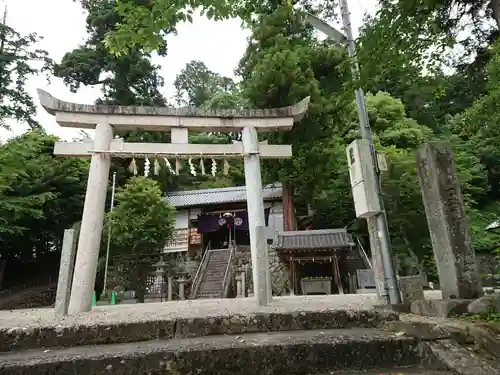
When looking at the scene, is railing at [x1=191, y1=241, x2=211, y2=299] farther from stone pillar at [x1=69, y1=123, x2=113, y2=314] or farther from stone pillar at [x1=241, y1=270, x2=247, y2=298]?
stone pillar at [x1=69, y1=123, x2=113, y2=314]

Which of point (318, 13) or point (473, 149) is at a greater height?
point (473, 149)

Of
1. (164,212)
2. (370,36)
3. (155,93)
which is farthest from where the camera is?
(155,93)

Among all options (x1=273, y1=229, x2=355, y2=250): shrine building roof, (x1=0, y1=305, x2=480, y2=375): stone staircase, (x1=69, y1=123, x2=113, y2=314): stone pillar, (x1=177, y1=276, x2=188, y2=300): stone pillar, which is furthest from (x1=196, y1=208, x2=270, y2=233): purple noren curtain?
(x1=0, y1=305, x2=480, y2=375): stone staircase

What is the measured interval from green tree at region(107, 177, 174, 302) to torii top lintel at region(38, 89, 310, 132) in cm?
732

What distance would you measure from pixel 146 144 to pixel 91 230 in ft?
7.80

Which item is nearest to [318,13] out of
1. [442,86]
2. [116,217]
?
[442,86]

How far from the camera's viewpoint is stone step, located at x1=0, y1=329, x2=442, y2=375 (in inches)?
105

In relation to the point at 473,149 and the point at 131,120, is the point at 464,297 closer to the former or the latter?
the point at 131,120

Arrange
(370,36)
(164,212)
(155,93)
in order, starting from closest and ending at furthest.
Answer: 1. (370,36)
2. (164,212)
3. (155,93)

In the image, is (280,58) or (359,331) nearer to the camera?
(359,331)

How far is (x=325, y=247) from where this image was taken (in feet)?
46.7

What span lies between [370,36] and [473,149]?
21452mm

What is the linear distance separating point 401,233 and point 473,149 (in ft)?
36.8

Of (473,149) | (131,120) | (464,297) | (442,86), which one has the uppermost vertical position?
(473,149)
